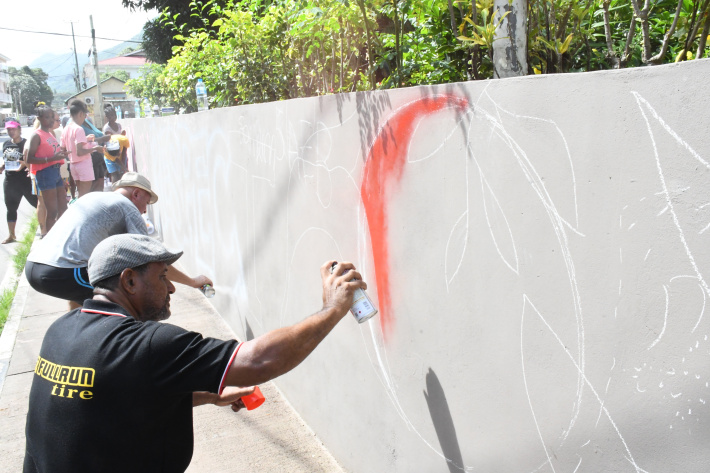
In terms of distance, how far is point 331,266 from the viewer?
262 centimetres

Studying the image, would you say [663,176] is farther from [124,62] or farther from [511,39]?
[124,62]

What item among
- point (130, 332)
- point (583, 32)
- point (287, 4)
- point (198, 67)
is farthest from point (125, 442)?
point (198, 67)

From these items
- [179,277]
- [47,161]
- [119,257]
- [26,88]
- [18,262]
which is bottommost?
[18,262]

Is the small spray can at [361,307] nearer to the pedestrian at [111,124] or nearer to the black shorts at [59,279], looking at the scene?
the black shorts at [59,279]

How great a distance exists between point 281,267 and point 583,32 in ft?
7.98

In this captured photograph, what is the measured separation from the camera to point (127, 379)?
2100mm

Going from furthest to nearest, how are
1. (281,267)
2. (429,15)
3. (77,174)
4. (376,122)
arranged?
(77,174)
(281,267)
(429,15)
(376,122)

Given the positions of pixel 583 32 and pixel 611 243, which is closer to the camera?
pixel 611 243

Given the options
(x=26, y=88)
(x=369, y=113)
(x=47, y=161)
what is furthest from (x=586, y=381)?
(x=26, y=88)

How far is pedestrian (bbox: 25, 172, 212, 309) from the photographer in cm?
438

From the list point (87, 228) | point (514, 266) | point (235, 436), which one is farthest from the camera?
point (87, 228)

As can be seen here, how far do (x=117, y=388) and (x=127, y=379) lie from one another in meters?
0.04

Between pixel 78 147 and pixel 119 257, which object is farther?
pixel 78 147

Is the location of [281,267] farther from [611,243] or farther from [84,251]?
[611,243]
